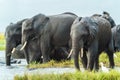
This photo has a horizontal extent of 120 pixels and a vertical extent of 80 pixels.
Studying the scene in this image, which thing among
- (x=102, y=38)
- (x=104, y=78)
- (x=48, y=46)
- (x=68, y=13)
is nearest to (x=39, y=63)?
(x=48, y=46)

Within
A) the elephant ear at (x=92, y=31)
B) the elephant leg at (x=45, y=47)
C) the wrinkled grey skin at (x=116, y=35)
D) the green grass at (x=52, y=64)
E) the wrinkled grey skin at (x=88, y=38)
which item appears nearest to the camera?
the wrinkled grey skin at (x=88, y=38)

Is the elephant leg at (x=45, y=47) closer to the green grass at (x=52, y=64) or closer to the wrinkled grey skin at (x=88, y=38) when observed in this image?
the green grass at (x=52, y=64)

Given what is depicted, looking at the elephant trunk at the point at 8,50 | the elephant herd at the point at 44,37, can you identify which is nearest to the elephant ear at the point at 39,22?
the elephant herd at the point at 44,37

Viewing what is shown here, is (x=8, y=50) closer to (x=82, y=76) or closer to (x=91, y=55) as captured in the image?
(x=91, y=55)

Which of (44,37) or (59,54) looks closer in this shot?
(44,37)

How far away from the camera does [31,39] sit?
21125 mm

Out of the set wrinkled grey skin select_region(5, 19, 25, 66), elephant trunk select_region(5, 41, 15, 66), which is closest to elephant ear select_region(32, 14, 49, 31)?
wrinkled grey skin select_region(5, 19, 25, 66)

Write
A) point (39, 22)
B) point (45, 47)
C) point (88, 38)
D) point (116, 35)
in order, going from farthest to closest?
1. point (116, 35)
2. point (39, 22)
3. point (45, 47)
4. point (88, 38)

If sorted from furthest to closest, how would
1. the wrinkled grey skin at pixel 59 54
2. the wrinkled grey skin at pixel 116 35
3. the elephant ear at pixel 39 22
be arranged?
the wrinkled grey skin at pixel 116 35 → the wrinkled grey skin at pixel 59 54 → the elephant ear at pixel 39 22

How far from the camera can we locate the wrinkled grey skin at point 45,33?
67.6 ft

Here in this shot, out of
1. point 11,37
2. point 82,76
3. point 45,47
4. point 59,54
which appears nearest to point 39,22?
point 45,47

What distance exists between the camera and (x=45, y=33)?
68.1 feet

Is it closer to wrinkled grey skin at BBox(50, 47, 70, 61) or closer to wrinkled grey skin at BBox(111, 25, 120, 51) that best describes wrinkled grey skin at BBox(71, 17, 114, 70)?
wrinkled grey skin at BBox(50, 47, 70, 61)

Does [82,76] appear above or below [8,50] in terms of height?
above
